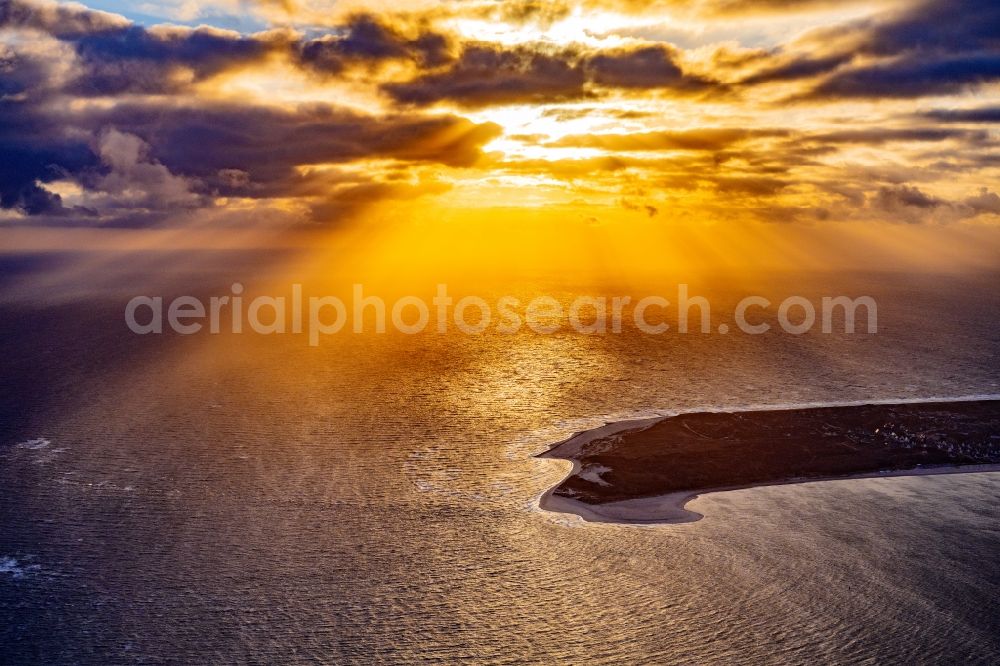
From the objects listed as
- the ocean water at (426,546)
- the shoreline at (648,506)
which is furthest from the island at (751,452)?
the ocean water at (426,546)

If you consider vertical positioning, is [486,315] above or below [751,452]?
above

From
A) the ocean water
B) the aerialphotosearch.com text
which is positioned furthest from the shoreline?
the aerialphotosearch.com text

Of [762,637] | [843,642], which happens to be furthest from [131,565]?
[843,642]

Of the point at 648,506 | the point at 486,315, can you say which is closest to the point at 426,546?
the point at 648,506

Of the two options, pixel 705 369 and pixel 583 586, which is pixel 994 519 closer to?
pixel 583 586

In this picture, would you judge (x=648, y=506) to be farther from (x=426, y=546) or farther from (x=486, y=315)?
(x=486, y=315)

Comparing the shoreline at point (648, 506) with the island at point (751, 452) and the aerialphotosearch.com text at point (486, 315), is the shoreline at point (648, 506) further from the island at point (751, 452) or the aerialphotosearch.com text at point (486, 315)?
the aerialphotosearch.com text at point (486, 315)

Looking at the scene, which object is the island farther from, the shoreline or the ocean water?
the ocean water
